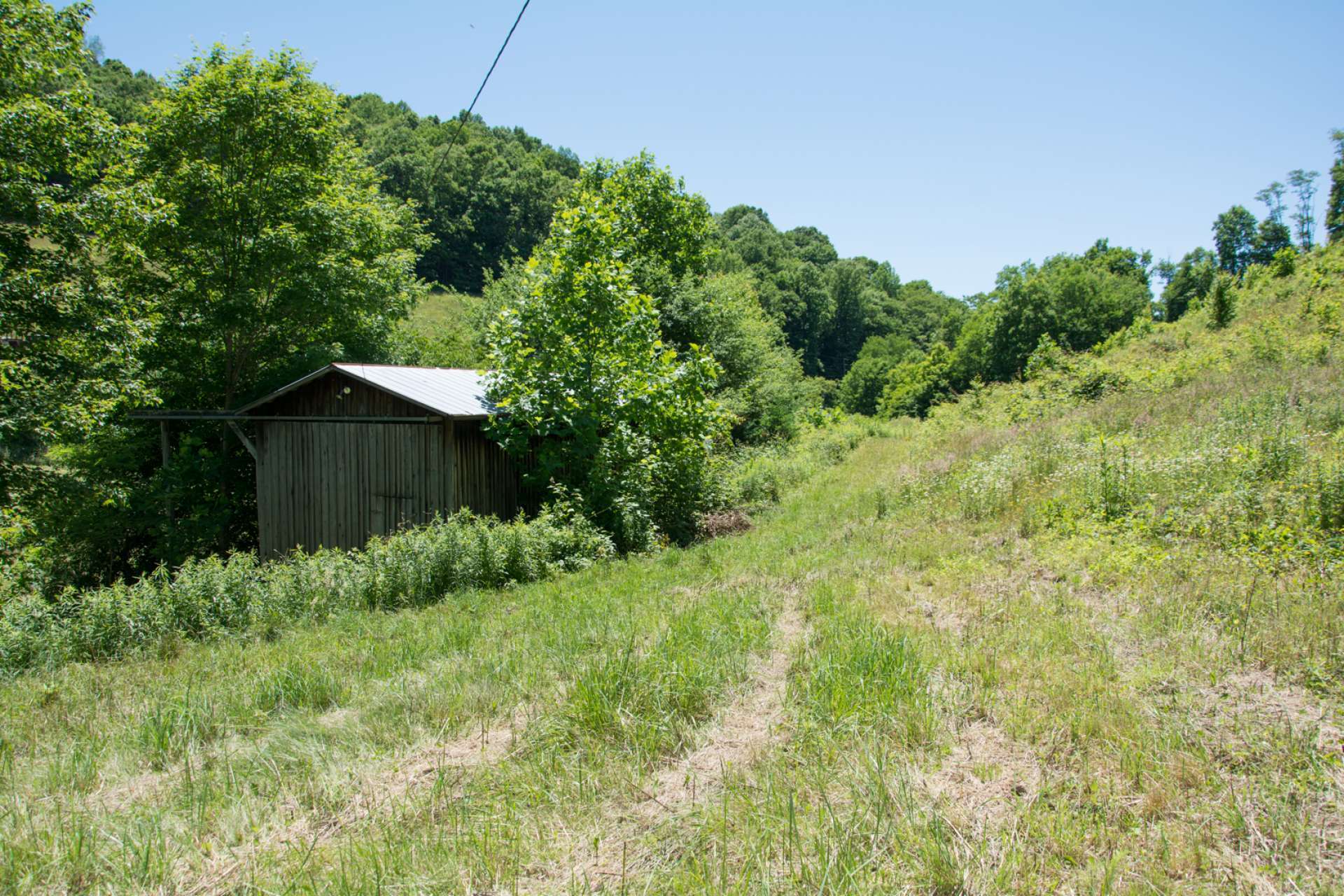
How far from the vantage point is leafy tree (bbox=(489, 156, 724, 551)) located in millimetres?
11445

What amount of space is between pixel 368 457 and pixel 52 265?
6286 millimetres

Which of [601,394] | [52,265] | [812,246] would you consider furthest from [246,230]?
[812,246]

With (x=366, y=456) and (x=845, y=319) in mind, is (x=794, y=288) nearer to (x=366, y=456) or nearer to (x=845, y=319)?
(x=845, y=319)

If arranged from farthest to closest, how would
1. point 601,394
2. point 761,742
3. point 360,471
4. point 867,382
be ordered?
point 867,382
point 360,471
point 601,394
point 761,742

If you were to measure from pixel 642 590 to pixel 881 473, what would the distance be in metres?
9.40

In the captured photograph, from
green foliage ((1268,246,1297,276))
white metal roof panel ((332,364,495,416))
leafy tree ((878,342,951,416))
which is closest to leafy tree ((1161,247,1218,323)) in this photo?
leafy tree ((878,342,951,416))

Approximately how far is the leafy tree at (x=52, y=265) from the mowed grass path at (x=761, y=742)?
7063 millimetres

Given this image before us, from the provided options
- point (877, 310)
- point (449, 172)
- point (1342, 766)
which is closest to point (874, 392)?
point (877, 310)

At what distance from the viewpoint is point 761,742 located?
12.5 ft

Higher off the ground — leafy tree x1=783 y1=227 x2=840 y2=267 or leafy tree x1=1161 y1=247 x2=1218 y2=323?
leafy tree x1=783 y1=227 x2=840 y2=267

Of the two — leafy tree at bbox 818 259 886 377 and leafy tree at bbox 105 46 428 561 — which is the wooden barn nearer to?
leafy tree at bbox 105 46 428 561

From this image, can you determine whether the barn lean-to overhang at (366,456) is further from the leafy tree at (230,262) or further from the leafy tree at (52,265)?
the leafy tree at (230,262)

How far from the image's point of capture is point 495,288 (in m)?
26.6

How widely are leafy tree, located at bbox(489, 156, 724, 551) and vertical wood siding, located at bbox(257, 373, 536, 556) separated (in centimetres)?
88
